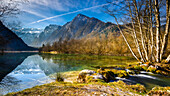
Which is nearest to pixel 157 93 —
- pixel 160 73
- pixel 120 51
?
pixel 160 73

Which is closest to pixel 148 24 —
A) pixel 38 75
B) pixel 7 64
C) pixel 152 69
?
pixel 152 69

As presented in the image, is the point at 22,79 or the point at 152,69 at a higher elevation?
the point at 152,69

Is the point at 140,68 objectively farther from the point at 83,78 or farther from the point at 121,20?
the point at 83,78

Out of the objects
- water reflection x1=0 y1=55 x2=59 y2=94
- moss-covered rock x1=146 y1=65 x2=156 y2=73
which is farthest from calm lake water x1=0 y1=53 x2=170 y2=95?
moss-covered rock x1=146 y1=65 x2=156 y2=73

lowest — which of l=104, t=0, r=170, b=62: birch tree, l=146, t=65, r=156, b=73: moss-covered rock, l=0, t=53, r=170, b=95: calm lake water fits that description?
l=0, t=53, r=170, b=95: calm lake water

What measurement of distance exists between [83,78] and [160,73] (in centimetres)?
796

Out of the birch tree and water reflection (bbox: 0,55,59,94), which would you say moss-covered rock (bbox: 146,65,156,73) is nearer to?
the birch tree

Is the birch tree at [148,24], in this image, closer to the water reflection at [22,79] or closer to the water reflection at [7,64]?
the water reflection at [22,79]

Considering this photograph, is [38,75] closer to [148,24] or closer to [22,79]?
[22,79]

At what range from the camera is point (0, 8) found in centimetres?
786

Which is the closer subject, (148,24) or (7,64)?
(148,24)

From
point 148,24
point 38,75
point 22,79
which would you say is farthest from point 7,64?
point 148,24

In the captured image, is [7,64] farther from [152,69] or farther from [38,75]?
[152,69]

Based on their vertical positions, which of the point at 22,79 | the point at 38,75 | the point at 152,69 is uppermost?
the point at 152,69
